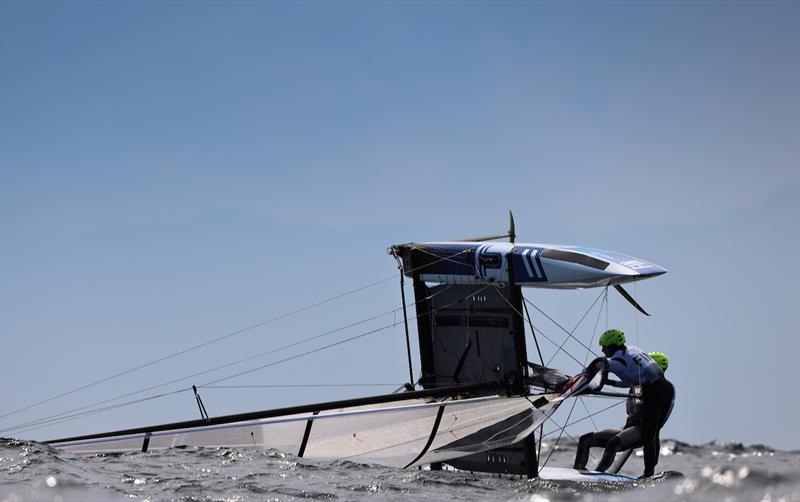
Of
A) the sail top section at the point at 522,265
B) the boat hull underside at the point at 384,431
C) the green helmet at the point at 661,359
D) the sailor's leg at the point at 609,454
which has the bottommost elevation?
the sailor's leg at the point at 609,454

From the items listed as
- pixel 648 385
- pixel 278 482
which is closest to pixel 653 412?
pixel 648 385

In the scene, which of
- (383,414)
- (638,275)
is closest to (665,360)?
(638,275)

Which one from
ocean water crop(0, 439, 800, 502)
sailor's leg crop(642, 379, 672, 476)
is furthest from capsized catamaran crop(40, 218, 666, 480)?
sailor's leg crop(642, 379, 672, 476)

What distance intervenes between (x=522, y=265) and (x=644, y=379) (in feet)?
8.85

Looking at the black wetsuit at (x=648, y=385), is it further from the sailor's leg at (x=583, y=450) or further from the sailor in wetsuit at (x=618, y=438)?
the sailor's leg at (x=583, y=450)

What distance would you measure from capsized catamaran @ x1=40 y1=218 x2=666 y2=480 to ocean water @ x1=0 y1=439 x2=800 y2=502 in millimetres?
355

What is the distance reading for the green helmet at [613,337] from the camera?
631 inches

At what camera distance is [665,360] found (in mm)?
16938

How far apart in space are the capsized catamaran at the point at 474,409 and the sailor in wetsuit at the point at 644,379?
41 centimetres

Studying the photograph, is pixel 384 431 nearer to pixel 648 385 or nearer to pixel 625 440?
pixel 625 440

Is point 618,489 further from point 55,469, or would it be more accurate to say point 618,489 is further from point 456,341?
point 55,469

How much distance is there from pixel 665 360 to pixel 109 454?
9515 millimetres

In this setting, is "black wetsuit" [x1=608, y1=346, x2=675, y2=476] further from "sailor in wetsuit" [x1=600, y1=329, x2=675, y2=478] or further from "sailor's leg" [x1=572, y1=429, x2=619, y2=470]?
"sailor's leg" [x1=572, y1=429, x2=619, y2=470]

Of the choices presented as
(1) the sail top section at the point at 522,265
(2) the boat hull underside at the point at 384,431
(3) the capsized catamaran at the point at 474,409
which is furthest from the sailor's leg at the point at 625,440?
(1) the sail top section at the point at 522,265
